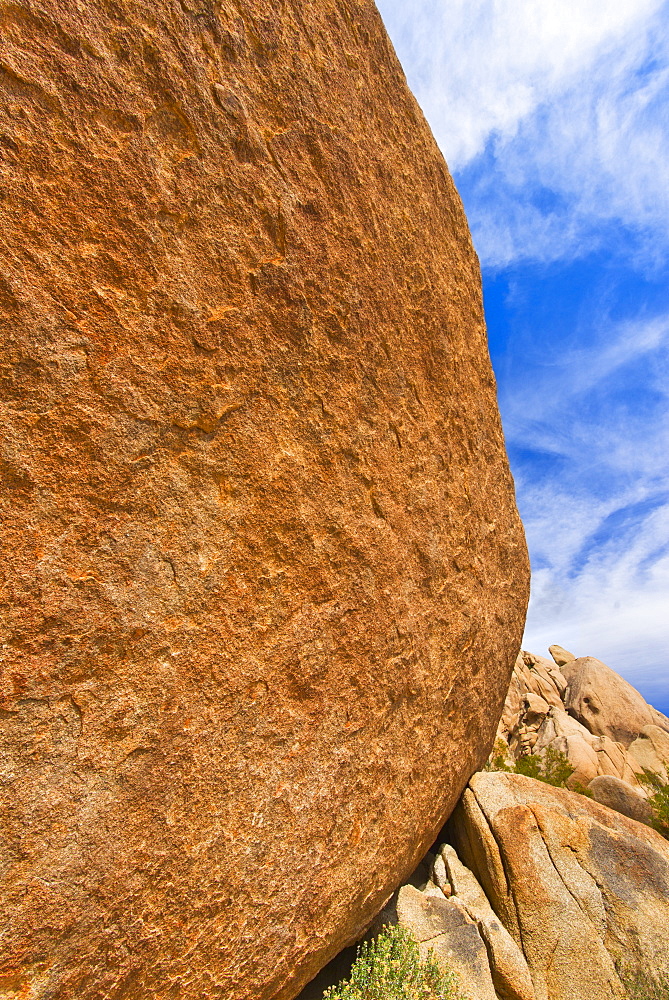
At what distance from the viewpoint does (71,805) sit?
96.5 inches

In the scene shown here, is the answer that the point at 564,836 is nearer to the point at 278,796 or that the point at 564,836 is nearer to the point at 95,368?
the point at 278,796

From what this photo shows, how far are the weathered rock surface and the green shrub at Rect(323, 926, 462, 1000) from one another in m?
1.17

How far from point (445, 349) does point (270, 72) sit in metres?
2.43

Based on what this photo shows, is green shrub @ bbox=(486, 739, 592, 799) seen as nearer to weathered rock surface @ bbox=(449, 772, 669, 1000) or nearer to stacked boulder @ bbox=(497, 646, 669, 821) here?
stacked boulder @ bbox=(497, 646, 669, 821)

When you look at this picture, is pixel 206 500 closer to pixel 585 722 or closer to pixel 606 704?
pixel 585 722

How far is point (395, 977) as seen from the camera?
4.18 metres

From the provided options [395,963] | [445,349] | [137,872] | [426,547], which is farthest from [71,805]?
[445,349]

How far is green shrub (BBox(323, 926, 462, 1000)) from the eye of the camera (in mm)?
4039

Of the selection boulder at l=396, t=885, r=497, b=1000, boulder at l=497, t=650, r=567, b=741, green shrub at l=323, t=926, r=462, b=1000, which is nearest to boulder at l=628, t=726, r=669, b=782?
boulder at l=497, t=650, r=567, b=741

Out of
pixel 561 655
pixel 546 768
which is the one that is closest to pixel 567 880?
pixel 546 768

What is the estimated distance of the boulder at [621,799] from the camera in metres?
8.27

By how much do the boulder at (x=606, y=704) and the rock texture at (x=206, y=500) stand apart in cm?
1748

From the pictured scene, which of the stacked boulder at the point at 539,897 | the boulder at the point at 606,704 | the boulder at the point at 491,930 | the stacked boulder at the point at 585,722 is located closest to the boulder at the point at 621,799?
the stacked boulder at the point at 585,722

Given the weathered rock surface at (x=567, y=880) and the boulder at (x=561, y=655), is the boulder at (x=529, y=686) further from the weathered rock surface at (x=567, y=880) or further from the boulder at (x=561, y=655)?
the weathered rock surface at (x=567, y=880)
